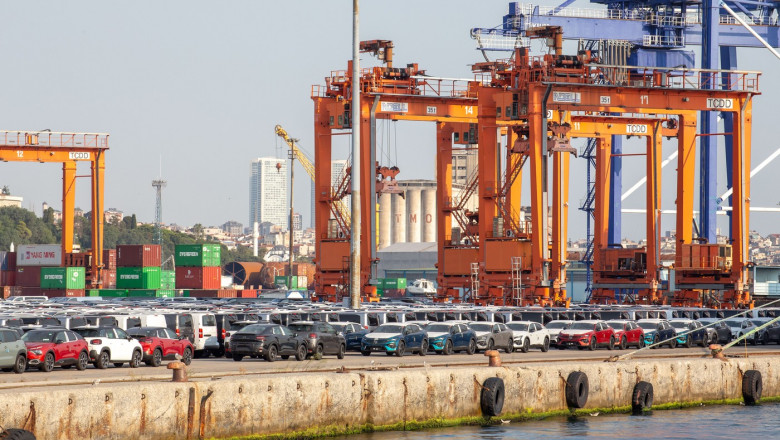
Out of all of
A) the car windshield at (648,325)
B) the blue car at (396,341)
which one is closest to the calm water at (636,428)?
the blue car at (396,341)

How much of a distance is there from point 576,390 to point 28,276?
8730 centimetres

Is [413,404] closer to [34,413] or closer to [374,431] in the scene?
[374,431]

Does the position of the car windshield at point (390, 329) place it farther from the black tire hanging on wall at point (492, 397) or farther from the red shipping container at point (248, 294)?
the red shipping container at point (248, 294)

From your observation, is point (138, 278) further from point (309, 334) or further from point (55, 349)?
point (55, 349)

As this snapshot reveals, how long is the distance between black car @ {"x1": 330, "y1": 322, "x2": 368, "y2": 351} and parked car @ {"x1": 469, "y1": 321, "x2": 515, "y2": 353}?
3.94 m

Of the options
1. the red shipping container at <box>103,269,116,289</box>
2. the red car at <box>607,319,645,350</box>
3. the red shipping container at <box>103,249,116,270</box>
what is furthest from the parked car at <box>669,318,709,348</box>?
the red shipping container at <box>103,249,116,270</box>

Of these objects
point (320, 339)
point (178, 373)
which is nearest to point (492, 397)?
point (178, 373)

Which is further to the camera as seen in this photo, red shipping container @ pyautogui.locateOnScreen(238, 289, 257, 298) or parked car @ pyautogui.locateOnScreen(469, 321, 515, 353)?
Answer: red shipping container @ pyautogui.locateOnScreen(238, 289, 257, 298)

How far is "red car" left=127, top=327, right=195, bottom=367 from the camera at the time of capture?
33.9 m

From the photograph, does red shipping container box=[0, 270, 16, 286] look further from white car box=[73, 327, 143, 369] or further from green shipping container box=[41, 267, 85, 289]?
white car box=[73, 327, 143, 369]

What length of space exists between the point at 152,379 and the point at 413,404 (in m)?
5.82

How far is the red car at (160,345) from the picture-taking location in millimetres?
33875

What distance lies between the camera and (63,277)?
326 feet

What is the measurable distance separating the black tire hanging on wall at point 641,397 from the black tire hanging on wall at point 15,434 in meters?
16.6
